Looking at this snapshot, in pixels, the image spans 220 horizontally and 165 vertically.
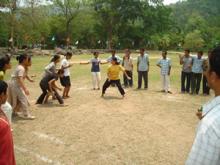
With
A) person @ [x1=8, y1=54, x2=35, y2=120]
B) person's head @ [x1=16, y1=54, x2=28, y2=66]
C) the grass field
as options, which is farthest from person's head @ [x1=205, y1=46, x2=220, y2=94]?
person's head @ [x1=16, y1=54, x2=28, y2=66]

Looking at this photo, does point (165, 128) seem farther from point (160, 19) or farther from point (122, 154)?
point (160, 19)

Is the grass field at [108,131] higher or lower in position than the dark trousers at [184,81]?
lower

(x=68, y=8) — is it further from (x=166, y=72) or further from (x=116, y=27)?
(x=166, y=72)

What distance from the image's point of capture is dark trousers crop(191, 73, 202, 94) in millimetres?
15208

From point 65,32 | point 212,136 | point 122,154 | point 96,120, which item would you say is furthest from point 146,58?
point 65,32

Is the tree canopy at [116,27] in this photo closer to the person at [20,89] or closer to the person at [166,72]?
the person at [166,72]

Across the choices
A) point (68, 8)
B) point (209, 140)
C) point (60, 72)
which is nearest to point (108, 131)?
point (60, 72)

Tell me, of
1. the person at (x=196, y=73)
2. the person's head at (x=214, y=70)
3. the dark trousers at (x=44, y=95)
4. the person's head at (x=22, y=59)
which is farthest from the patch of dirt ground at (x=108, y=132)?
the person's head at (x=214, y=70)

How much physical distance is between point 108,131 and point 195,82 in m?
7.38

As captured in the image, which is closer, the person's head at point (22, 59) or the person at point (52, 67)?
the person's head at point (22, 59)

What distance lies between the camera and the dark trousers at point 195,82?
15.2m

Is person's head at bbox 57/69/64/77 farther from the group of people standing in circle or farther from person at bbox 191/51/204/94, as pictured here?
person at bbox 191/51/204/94

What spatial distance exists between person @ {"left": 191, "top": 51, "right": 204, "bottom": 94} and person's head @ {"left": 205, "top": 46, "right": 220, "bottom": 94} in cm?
1306

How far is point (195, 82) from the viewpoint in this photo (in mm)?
15266
